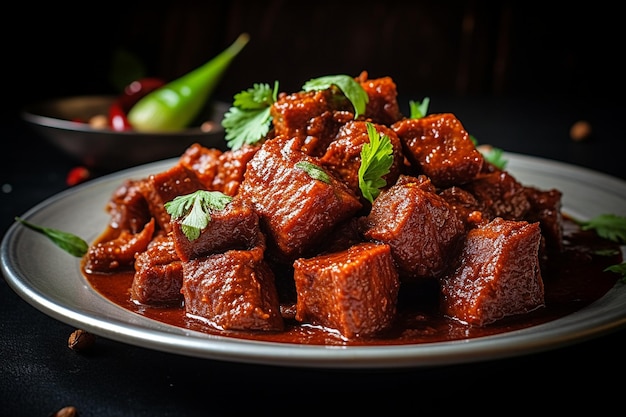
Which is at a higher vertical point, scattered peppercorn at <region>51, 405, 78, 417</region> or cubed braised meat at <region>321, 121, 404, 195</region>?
cubed braised meat at <region>321, 121, 404, 195</region>

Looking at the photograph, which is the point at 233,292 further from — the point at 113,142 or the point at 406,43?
the point at 406,43

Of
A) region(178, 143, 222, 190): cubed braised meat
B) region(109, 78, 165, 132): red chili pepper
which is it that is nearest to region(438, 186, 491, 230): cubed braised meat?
region(178, 143, 222, 190): cubed braised meat

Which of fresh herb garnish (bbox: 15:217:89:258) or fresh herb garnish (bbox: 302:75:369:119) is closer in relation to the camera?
fresh herb garnish (bbox: 302:75:369:119)

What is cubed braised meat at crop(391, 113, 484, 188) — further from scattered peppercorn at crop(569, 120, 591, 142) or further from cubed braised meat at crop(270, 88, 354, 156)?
scattered peppercorn at crop(569, 120, 591, 142)

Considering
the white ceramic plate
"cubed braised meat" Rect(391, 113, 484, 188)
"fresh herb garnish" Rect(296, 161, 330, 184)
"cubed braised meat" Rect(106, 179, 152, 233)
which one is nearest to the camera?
the white ceramic plate

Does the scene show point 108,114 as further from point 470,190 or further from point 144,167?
point 470,190

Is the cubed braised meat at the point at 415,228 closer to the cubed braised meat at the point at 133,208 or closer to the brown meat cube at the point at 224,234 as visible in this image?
the brown meat cube at the point at 224,234

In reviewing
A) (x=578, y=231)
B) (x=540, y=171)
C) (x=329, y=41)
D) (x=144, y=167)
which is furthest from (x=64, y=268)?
(x=329, y=41)
